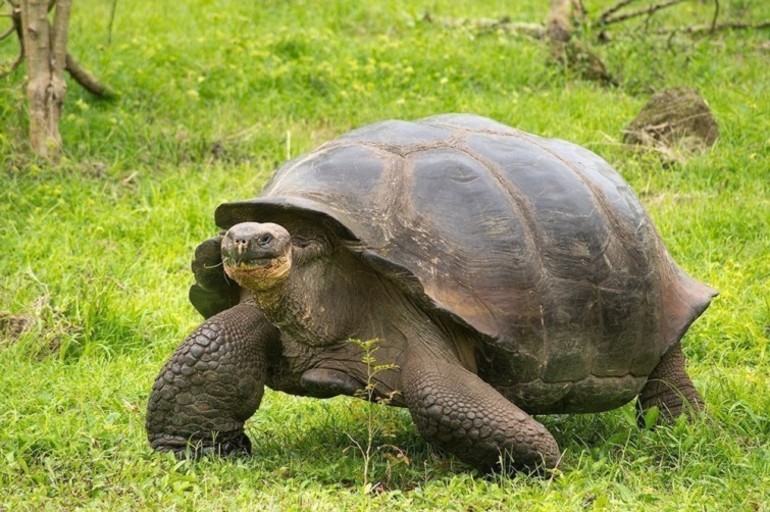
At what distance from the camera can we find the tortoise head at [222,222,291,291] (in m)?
3.68

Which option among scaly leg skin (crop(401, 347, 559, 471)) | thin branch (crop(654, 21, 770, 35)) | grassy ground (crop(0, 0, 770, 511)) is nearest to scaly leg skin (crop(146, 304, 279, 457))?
grassy ground (crop(0, 0, 770, 511))

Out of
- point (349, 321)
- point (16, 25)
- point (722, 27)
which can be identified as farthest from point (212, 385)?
point (722, 27)

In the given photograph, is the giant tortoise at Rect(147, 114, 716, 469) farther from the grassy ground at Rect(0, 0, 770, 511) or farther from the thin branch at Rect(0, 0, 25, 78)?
the thin branch at Rect(0, 0, 25, 78)

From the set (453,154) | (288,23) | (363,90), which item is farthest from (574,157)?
(288,23)

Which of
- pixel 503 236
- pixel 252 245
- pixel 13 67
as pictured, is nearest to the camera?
pixel 252 245

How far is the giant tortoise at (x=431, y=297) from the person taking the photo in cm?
394

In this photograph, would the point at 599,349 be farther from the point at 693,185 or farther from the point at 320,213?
the point at 693,185

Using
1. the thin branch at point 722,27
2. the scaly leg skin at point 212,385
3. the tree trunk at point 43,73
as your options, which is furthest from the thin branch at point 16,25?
the thin branch at point 722,27

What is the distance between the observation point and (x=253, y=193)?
24.1ft

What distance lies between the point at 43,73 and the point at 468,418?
4.55 metres

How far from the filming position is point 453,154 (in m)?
4.27

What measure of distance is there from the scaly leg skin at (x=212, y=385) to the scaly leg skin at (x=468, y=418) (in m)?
0.52

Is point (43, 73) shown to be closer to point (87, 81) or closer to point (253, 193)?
point (87, 81)

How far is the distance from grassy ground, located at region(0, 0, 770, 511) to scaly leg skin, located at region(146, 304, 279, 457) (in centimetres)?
12
